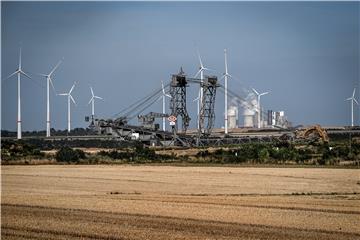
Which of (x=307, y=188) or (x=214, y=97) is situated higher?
(x=214, y=97)

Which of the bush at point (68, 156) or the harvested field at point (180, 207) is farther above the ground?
the bush at point (68, 156)

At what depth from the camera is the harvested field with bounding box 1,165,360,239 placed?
19.6 metres

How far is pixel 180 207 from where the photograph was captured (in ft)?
84.5

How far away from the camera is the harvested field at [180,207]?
64.2 ft

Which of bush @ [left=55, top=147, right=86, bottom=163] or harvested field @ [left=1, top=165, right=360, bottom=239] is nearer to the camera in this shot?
harvested field @ [left=1, top=165, right=360, bottom=239]

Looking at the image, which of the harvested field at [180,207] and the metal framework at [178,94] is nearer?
the harvested field at [180,207]

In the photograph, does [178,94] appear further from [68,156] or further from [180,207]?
[180,207]

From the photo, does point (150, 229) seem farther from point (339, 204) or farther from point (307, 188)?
point (307, 188)

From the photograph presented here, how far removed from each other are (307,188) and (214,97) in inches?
2509

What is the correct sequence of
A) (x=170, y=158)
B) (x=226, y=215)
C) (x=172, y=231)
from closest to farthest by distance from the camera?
(x=172, y=231) < (x=226, y=215) < (x=170, y=158)

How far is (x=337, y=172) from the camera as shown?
48.6m

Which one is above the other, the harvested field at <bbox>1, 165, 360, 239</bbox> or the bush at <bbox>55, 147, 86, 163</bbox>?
the bush at <bbox>55, 147, 86, 163</bbox>

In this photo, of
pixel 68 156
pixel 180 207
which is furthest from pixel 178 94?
pixel 180 207

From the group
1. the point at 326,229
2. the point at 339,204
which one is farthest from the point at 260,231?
the point at 339,204
